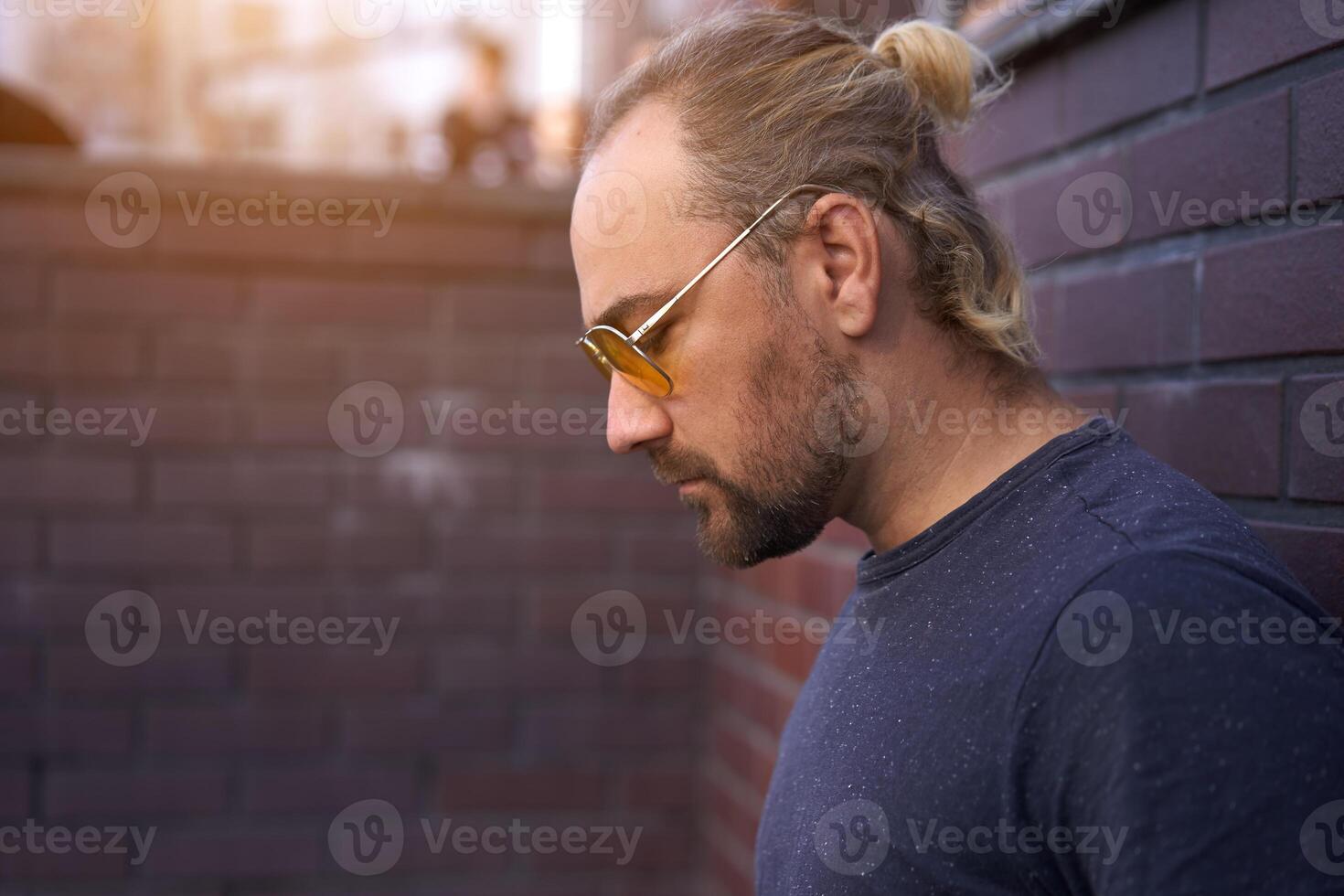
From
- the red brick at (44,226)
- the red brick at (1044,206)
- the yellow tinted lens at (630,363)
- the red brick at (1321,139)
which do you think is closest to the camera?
the red brick at (1321,139)

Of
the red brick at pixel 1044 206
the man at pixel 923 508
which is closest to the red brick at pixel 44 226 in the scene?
the man at pixel 923 508

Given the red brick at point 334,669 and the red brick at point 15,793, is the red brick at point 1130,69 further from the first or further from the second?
the red brick at point 15,793

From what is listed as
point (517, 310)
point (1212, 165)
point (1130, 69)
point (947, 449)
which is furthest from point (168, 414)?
point (1212, 165)

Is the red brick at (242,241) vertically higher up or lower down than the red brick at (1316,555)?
higher up

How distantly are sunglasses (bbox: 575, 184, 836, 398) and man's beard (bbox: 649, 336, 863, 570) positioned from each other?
11 centimetres

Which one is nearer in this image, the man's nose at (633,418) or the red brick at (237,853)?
the man's nose at (633,418)

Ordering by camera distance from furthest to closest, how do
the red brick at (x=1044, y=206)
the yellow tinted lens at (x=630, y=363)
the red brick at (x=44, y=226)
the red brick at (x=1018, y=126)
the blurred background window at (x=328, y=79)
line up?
the blurred background window at (x=328, y=79)
the red brick at (x=44, y=226)
the red brick at (x=1018, y=126)
the red brick at (x=1044, y=206)
the yellow tinted lens at (x=630, y=363)

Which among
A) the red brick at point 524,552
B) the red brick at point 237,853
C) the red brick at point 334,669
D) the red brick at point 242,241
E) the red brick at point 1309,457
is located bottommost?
the red brick at point 237,853

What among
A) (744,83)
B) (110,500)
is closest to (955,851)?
(744,83)

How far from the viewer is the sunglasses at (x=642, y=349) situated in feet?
4.66

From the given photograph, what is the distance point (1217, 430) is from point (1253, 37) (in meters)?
0.48

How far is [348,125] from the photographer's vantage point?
353cm

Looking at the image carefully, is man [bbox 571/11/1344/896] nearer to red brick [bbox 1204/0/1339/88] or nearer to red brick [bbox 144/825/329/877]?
red brick [bbox 1204/0/1339/88]

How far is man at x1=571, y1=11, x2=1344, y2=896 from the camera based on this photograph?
0.90m
